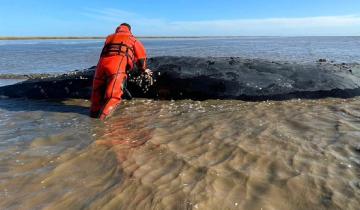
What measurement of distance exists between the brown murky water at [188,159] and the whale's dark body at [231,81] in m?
0.83

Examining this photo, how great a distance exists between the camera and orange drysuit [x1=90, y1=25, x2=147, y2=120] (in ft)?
22.3

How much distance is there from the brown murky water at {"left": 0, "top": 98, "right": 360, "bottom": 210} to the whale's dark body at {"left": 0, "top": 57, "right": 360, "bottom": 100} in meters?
0.83

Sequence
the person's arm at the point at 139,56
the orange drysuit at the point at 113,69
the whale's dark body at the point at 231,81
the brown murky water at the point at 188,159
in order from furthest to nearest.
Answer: the whale's dark body at the point at 231,81
the person's arm at the point at 139,56
the orange drysuit at the point at 113,69
the brown murky water at the point at 188,159

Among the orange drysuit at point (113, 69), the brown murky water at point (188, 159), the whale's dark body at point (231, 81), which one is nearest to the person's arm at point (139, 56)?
the orange drysuit at point (113, 69)

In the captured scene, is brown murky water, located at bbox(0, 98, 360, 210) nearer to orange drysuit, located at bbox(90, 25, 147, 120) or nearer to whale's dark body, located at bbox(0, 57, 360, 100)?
orange drysuit, located at bbox(90, 25, 147, 120)

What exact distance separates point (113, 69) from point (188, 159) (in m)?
3.18

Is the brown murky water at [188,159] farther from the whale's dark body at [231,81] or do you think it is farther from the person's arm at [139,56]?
the person's arm at [139,56]

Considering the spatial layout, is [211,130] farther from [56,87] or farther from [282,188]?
[56,87]

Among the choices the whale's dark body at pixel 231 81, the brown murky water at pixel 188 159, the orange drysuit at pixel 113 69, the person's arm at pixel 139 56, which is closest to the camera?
the brown murky water at pixel 188 159

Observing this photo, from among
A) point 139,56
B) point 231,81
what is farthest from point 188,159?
point 231,81

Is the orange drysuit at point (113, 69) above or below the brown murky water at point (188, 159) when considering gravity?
above

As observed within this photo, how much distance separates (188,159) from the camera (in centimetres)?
430

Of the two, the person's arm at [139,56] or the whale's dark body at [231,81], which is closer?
the person's arm at [139,56]

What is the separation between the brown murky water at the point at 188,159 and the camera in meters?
3.40
